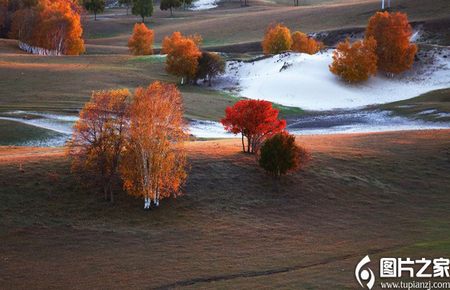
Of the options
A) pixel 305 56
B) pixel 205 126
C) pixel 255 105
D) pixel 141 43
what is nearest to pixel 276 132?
pixel 255 105

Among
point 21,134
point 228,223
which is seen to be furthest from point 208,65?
point 228,223

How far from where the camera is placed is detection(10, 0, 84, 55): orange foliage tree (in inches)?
4791

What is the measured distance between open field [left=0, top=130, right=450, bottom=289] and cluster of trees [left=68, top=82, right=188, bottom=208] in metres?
1.39

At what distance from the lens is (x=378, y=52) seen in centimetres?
10419

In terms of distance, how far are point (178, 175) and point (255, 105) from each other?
1119cm

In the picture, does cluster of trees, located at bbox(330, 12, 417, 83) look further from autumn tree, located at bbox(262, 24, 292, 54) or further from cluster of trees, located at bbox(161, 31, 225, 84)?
cluster of trees, located at bbox(161, 31, 225, 84)

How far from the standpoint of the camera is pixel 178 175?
1609 inches

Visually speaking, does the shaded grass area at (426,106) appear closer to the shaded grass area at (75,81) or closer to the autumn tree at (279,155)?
the shaded grass area at (75,81)

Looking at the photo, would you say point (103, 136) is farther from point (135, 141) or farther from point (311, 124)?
point (311, 124)

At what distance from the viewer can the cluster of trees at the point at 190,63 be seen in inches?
3812

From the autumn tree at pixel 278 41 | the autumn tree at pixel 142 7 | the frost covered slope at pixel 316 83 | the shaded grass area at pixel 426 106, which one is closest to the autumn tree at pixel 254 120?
the shaded grass area at pixel 426 106

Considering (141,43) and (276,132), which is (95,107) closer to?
(276,132)

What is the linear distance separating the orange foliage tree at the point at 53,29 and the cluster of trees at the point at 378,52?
56.2 m

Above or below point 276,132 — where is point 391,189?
below
